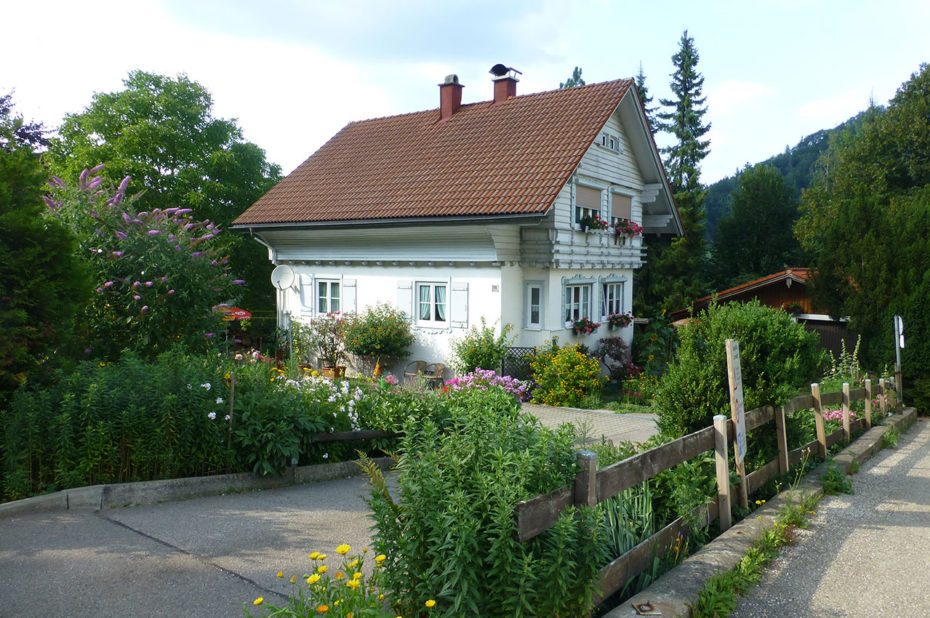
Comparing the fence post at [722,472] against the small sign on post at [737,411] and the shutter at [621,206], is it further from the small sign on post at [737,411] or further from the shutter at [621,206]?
the shutter at [621,206]

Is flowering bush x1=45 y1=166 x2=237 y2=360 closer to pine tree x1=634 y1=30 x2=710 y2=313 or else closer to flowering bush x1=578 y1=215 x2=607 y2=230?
flowering bush x1=578 y1=215 x2=607 y2=230

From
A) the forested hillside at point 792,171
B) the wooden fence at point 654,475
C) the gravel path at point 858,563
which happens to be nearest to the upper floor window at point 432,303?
the wooden fence at point 654,475

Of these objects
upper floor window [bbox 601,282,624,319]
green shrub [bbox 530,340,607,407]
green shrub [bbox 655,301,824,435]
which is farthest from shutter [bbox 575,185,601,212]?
green shrub [bbox 655,301,824,435]

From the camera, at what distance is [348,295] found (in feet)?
63.3

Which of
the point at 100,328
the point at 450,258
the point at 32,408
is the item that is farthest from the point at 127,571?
the point at 450,258

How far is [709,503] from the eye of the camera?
5.57 meters

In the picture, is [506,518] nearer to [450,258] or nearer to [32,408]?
[32,408]

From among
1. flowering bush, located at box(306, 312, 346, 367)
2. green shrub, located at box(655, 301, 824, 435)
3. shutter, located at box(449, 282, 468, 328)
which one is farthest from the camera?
flowering bush, located at box(306, 312, 346, 367)

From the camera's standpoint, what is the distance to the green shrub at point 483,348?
15977 mm

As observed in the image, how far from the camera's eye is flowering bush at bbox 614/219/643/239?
20.3 meters

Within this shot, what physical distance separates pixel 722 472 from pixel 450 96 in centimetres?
1858

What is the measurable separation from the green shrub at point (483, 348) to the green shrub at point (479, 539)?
1205 centimetres

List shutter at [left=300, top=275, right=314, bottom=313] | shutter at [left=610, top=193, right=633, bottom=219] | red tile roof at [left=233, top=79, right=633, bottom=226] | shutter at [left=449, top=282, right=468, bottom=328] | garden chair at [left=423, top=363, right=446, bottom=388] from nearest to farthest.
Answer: red tile roof at [left=233, top=79, right=633, bottom=226], garden chair at [left=423, top=363, right=446, bottom=388], shutter at [left=449, top=282, right=468, bottom=328], shutter at [left=610, top=193, right=633, bottom=219], shutter at [left=300, top=275, right=314, bottom=313]

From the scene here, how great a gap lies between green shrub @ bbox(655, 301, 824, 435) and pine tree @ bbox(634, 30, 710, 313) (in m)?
27.8
